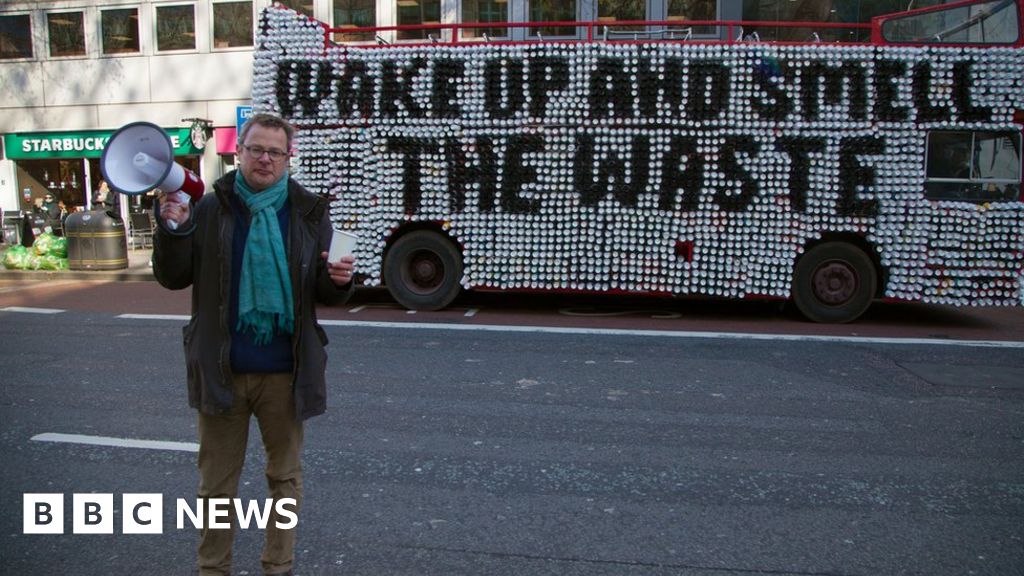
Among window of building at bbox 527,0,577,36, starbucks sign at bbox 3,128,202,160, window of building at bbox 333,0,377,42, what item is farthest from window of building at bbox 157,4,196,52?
window of building at bbox 527,0,577,36

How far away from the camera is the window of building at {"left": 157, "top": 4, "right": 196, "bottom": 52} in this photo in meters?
19.3

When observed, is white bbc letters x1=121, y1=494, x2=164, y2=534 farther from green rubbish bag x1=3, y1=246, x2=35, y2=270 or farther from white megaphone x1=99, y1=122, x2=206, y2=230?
green rubbish bag x1=3, y1=246, x2=35, y2=270

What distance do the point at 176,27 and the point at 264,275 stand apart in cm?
1929

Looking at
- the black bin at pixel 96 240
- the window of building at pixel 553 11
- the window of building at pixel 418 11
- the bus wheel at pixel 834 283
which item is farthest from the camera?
the window of building at pixel 418 11

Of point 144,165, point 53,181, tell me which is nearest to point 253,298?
point 144,165

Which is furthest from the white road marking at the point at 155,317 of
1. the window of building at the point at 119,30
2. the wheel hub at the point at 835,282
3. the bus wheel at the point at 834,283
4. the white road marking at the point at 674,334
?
the window of building at the point at 119,30

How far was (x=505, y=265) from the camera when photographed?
10258 mm

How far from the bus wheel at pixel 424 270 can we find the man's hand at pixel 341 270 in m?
7.39

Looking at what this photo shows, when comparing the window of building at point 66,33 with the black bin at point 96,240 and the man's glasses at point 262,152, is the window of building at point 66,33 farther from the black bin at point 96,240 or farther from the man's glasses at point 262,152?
the man's glasses at point 262,152

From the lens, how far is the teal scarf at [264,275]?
9.48 feet

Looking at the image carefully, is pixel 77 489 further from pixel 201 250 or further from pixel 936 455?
pixel 936 455

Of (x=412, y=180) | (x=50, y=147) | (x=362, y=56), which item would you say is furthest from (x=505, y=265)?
(x=50, y=147)

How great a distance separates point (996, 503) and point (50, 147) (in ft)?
73.4

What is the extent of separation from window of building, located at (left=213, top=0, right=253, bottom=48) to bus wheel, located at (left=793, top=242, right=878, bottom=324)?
14915 mm
